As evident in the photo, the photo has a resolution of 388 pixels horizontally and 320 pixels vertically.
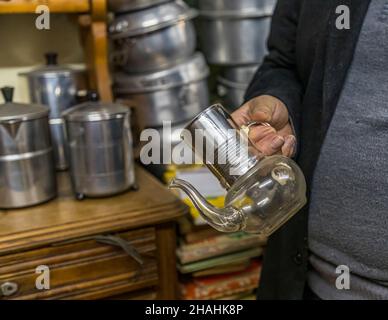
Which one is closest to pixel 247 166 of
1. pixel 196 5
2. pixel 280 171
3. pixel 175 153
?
pixel 280 171

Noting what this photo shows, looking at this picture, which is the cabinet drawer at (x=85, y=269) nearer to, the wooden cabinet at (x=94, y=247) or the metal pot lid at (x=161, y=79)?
the wooden cabinet at (x=94, y=247)

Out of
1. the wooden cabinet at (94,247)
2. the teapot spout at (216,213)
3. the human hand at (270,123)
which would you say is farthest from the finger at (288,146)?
the wooden cabinet at (94,247)

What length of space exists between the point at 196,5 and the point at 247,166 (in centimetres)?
80

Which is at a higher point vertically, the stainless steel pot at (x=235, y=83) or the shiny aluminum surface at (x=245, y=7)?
the shiny aluminum surface at (x=245, y=7)

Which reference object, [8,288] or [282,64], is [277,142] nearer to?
[282,64]

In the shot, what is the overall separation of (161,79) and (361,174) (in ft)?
1.83

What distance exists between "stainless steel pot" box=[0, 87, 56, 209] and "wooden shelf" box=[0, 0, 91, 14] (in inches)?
6.0

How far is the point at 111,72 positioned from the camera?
1.15m

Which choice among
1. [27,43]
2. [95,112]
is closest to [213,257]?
[95,112]

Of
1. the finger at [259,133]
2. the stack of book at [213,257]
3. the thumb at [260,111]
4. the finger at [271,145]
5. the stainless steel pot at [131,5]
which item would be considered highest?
the stainless steel pot at [131,5]

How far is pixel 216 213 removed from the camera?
0.55m

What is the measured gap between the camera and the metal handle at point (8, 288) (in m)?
0.74

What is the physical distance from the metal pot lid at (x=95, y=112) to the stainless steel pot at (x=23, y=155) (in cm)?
5
